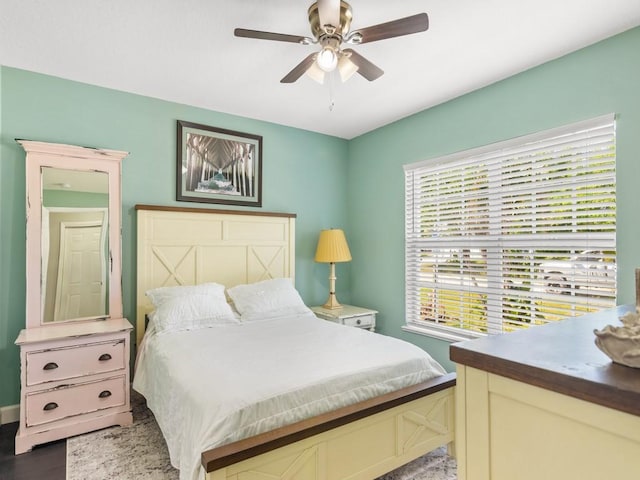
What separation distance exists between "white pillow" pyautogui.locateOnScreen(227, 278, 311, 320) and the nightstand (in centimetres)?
39

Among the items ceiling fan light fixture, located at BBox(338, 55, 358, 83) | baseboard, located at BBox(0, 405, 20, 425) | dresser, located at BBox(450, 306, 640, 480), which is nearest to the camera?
dresser, located at BBox(450, 306, 640, 480)

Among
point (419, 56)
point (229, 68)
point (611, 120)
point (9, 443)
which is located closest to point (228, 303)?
point (9, 443)

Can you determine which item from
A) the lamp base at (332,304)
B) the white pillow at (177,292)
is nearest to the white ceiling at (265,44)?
the white pillow at (177,292)

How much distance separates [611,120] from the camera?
226 centimetres

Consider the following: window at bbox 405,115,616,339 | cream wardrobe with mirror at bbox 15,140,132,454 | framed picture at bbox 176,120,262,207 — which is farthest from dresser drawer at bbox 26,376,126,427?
window at bbox 405,115,616,339

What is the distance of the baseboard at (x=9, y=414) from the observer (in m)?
2.63

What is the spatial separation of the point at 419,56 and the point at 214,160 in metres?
2.08

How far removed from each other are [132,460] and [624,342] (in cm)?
257

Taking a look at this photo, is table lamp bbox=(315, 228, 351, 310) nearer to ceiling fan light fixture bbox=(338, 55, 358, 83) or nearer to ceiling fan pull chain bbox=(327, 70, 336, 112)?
ceiling fan pull chain bbox=(327, 70, 336, 112)

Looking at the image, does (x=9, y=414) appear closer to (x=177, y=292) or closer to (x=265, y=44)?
(x=177, y=292)

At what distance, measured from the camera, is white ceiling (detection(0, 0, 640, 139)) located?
200cm

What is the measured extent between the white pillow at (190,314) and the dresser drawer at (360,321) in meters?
1.18

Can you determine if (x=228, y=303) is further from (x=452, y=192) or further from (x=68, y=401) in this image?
(x=452, y=192)

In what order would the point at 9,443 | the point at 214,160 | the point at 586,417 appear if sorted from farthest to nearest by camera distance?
the point at 214,160 < the point at 9,443 < the point at 586,417
